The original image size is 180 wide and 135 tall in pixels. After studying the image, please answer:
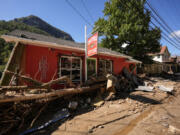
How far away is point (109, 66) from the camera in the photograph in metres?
9.68

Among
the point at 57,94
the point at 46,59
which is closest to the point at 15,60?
the point at 46,59

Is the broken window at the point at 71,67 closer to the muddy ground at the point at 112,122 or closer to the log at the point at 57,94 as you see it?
the log at the point at 57,94

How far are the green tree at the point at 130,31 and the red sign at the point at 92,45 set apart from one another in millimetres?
8965

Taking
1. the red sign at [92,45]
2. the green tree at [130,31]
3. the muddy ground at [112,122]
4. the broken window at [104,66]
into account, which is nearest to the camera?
the muddy ground at [112,122]

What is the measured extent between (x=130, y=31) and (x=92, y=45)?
455 inches

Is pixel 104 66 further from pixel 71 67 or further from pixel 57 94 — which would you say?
pixel 57 94

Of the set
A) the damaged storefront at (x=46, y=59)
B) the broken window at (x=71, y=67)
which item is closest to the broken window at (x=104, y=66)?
the damaged storefront at (x=46, y=59)

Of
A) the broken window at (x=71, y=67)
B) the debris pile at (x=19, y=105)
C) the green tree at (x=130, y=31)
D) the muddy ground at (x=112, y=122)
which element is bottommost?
the muddy ground at (x=112, y=122)

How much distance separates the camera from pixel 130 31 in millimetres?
14516

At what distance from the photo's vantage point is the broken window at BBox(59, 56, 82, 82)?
20.9ft

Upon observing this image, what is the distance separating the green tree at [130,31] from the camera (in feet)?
47.8

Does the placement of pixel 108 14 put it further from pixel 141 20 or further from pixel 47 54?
pixel 47 54

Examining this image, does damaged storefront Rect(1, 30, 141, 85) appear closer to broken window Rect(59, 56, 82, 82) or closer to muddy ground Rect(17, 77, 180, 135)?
broken window Rect(59, 56, 82, 82)

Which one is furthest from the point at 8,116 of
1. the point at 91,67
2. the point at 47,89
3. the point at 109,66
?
the point at 109,66
